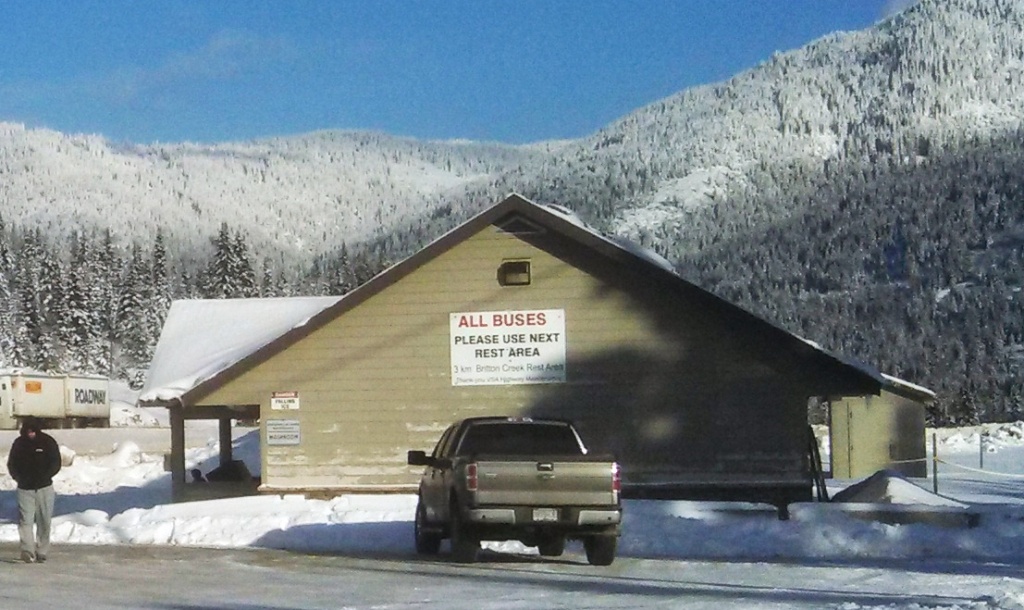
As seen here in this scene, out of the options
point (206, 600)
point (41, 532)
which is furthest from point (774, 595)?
point (41, 532)

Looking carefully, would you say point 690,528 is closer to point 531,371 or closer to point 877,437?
point 531,371

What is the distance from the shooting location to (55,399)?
3211 inches

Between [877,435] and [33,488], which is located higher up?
[33,488]

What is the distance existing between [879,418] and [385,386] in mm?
19344

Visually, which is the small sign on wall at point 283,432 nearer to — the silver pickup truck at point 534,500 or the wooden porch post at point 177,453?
the wooden porch post at point 177,453

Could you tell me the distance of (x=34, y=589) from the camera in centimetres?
1424

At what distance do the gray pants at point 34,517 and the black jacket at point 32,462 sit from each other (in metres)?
0.11

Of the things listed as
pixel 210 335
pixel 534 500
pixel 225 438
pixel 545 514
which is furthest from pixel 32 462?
pixel 225 438

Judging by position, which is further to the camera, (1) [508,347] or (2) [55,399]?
(2) [55,399]

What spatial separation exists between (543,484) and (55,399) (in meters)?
70.1

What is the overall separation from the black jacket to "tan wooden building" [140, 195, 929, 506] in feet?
28.0

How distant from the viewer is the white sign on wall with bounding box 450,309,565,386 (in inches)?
1057

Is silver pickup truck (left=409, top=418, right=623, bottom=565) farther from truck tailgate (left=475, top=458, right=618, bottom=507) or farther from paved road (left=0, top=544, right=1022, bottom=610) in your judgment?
paved road (left=0, top=544, right=1022, bottom=610)

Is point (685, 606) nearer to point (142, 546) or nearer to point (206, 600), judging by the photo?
point (206, 600)
